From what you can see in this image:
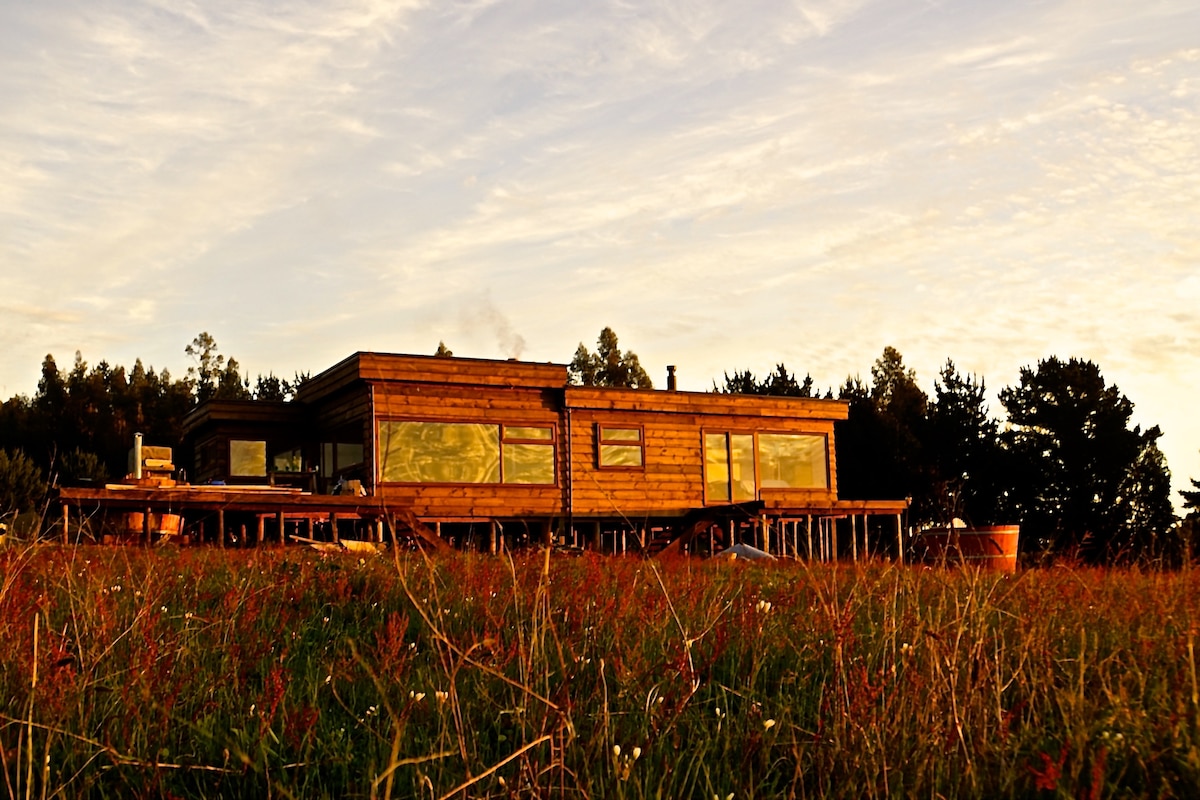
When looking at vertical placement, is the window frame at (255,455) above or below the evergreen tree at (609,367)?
below

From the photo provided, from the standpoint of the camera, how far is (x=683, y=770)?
4.69 m

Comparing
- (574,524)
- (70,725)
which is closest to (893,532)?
(574,524)

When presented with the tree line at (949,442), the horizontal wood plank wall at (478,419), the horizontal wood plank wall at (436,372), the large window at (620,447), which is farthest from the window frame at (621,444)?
the tree line at (949,442)

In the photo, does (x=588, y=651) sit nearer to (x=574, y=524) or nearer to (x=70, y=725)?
(x=70, y=725)

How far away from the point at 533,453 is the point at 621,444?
7.33 ft

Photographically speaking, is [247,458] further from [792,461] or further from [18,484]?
[792,461]

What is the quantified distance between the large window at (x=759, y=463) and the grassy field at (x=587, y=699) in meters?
19.3

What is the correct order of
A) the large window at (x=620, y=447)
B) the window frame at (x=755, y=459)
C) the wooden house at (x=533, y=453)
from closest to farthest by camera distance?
the wooden house at (x=533, y=453) < the large window at (x=620, y=447) < the window frame at (x=755, y=459)

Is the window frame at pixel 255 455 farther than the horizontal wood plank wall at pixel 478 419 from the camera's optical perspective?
Yes

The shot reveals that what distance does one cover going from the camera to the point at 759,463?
27844 mm

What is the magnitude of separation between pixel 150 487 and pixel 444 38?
11.6 m

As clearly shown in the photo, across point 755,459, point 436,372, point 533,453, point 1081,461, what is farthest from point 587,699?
point 1081,461

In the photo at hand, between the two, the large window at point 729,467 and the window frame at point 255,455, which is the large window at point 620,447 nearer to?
the large window at point 729,467

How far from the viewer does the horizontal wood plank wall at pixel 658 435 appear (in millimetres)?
25484
